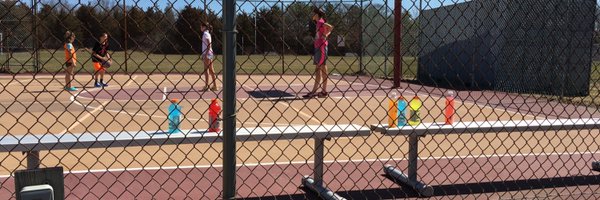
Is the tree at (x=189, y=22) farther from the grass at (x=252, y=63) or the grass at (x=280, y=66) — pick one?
the grass at (x=252, y=63)

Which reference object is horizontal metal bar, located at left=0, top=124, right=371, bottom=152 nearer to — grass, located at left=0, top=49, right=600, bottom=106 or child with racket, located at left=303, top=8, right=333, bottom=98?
grass, located at left=0, top=49, right=600, bottom=106

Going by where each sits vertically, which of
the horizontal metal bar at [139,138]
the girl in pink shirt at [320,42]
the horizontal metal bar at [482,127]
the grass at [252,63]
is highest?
Answer: the girl in pink shirt at [320,42]

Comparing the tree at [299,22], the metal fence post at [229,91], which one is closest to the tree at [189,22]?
the tree at [299,22]

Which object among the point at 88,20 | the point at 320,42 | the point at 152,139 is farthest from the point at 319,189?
the point at 88,20

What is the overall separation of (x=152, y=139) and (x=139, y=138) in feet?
0.30

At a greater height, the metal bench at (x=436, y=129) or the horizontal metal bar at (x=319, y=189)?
the metal bench at (x=436, y=129)

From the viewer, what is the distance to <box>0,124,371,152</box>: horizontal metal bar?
13.1 feet

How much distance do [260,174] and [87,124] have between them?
3.89 meters

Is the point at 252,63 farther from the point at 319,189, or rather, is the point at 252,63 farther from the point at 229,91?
the point at 229,91

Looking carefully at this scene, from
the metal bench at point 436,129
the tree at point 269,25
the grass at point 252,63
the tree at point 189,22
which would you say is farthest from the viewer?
the grass at point 252,63

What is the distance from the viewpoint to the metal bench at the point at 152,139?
13.1 feet

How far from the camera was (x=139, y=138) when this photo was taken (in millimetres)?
4207

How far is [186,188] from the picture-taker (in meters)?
4.87

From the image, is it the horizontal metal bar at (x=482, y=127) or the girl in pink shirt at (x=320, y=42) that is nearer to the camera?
the horizontal metal bar at (x=482, y=127)
